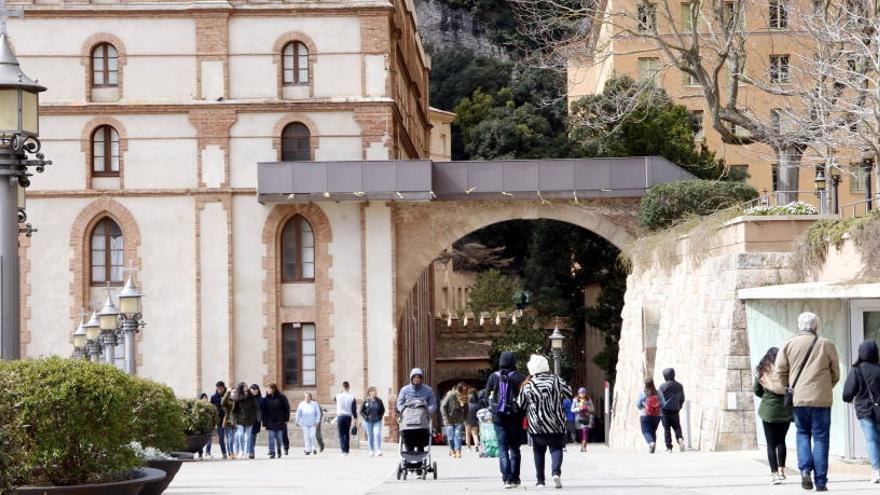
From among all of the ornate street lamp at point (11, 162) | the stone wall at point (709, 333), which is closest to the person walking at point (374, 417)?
the stone wall at point (709, 333)

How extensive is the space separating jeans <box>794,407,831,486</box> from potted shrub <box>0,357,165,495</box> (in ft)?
20.7

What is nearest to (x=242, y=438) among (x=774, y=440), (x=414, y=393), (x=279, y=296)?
(x=414, y=393)

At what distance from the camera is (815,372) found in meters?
14.5

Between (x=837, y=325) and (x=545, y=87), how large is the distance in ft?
184

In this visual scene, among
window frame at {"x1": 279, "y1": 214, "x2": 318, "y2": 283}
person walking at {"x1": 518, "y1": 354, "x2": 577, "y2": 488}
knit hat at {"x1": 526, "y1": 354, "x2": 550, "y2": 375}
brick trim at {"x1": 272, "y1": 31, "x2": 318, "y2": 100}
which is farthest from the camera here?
brick trim at {"x1": 272, "y1": 31, "x2": 318, "y2": 100}

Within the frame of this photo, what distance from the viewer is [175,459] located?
53.2 ft

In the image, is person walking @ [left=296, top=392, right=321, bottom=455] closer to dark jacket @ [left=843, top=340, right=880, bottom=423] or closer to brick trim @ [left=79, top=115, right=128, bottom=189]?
brick trim @ [left=79, top=115, right=128, bottom=189]

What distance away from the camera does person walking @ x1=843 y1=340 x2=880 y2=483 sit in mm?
14500

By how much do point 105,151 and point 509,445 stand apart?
24598mm

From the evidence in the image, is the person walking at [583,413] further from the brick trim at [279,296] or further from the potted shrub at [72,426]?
the potted shrub at [72,426]

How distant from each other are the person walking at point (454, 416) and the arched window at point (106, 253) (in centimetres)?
1461

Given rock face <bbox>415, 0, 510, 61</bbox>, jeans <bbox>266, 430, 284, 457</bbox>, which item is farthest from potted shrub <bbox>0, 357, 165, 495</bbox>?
rock face <bbox>415, 0, 510, 61</bbox>

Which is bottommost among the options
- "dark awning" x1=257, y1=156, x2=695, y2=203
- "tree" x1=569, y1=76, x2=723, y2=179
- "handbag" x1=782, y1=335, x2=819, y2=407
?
"handbag" x1=782, y1=335, x2=819, y2=407

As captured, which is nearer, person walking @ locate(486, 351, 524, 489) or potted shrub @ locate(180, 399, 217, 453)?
person walking @ locate(486, 351, 524, 489)
